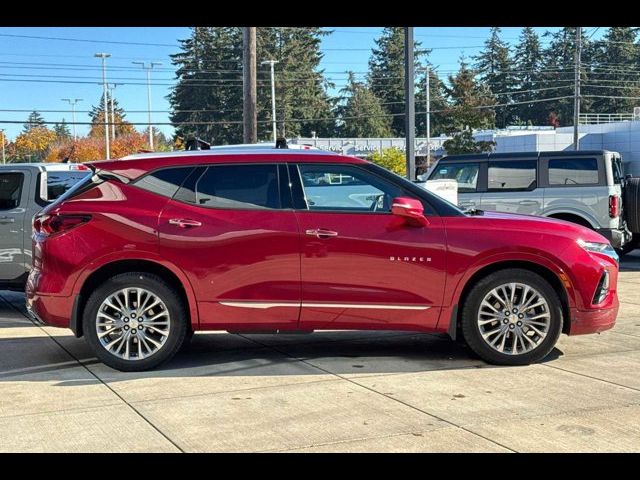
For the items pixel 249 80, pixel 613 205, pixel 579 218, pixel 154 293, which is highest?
pixel 249 80

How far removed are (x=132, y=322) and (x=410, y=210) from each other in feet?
8.04

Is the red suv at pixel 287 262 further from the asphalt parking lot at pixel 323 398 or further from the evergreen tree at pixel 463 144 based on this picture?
the evergreen tree at pixel 463 144

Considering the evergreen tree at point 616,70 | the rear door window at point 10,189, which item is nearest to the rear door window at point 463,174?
the rear door window at point 10,189

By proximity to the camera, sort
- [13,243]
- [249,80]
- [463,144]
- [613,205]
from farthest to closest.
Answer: [463,144]
[249,80]
[613,205]
[13,243]

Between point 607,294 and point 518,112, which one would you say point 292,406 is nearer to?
point 607,294

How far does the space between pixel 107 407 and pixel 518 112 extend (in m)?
109

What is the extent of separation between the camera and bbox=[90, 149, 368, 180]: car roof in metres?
6.69

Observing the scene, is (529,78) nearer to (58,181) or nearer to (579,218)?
(579,218)

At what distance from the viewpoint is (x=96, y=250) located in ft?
21.0

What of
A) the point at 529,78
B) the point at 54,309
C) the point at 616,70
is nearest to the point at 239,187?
the point at 54,309

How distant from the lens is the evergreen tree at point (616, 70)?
326 ft

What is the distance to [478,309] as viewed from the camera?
6570 millimetres

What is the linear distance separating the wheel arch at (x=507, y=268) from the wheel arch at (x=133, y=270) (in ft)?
7.11
